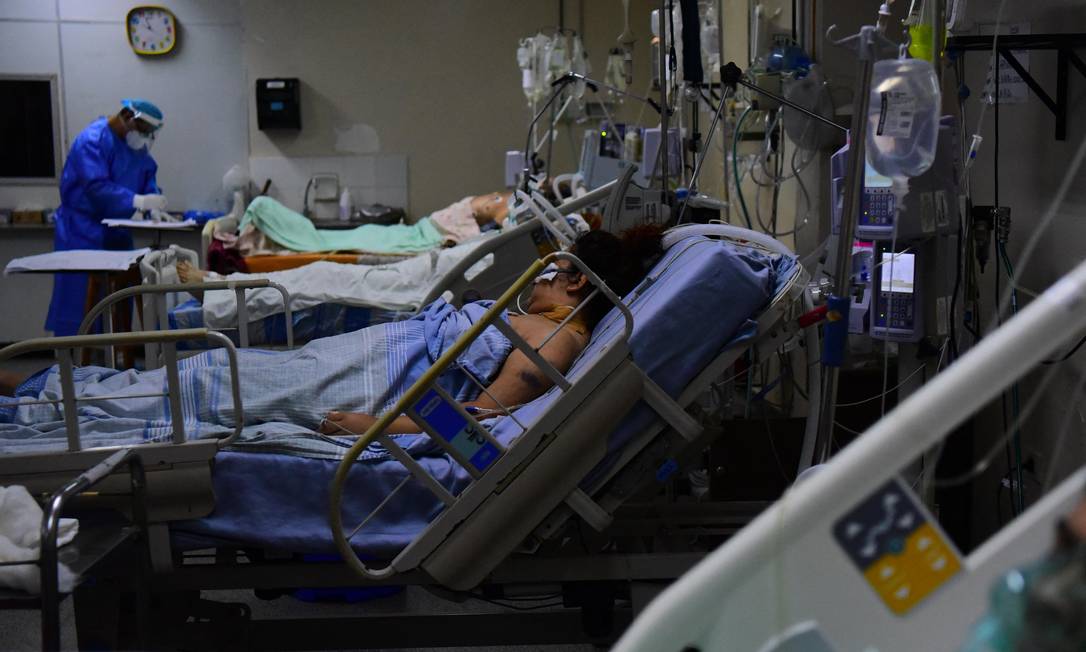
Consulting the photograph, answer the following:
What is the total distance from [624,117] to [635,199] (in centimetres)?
452

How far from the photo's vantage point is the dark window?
702 centimetres

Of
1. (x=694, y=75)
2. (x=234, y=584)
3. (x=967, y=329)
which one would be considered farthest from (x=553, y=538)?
(x=694, y=75)

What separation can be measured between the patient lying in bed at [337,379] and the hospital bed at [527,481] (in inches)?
6.7

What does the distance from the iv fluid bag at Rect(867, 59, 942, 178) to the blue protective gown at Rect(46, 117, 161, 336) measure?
15.8ft

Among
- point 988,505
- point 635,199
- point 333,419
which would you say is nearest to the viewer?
point 333,419

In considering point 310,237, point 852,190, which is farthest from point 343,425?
point 310,237

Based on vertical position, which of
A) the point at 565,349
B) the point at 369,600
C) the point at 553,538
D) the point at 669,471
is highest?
the point at 565,349

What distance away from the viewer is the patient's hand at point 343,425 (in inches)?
96.3

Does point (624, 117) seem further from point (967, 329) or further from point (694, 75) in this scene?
point (967, 329)

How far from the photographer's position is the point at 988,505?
280cm

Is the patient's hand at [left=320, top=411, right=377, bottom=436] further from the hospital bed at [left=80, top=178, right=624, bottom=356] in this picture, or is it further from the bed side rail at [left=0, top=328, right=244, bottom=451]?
the hospital bed at [left=80, top=178, right=624, bottom=356]

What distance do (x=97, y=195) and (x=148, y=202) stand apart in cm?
32

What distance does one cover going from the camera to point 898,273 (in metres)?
2.44

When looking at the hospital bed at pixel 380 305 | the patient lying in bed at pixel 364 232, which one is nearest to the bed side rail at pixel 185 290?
the hospital bed at pixel 380 305
